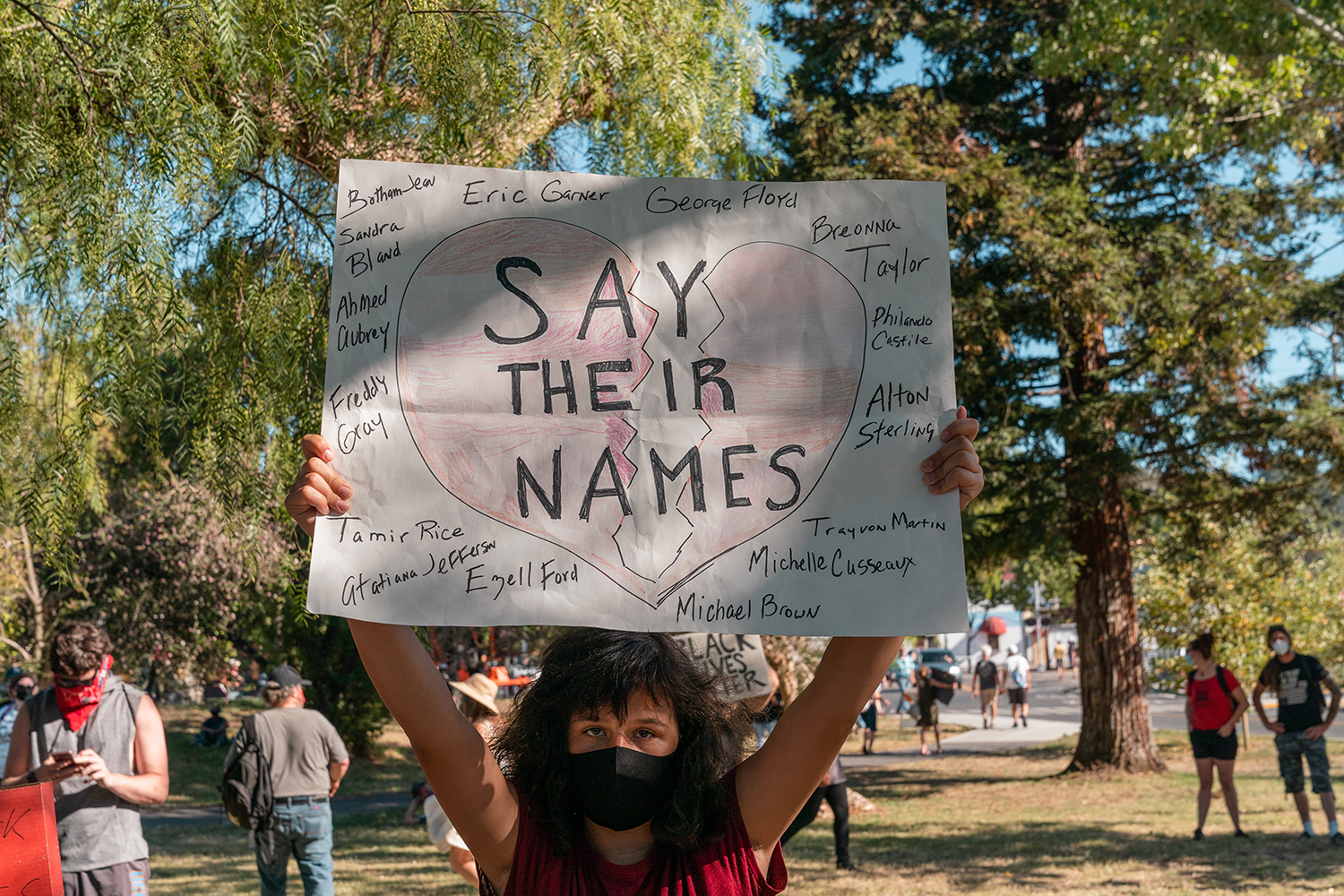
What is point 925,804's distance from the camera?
1384 centimetres

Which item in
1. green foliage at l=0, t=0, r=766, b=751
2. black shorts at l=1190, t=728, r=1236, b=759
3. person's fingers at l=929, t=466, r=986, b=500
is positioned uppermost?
green foliage at l=0, t=0, r=766, b=751

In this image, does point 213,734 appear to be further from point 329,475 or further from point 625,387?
point 625,387

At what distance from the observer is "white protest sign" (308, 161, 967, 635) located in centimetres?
216

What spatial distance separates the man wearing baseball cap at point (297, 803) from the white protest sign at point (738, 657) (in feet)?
7.75

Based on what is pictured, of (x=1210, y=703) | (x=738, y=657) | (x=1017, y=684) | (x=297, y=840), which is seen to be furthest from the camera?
(x=1017, y=684)

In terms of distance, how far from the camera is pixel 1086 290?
41.3 feet

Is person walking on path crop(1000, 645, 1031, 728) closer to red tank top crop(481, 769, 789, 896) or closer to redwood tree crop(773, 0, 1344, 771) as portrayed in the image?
redwood tree crop(773, 0, 1344, 771)

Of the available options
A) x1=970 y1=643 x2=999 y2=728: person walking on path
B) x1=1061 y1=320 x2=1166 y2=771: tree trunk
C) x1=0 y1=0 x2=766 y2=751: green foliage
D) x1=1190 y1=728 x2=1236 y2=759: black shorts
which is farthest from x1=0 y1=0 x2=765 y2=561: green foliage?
x1=970 y1=643 x2=999 y2=728: person walking on path

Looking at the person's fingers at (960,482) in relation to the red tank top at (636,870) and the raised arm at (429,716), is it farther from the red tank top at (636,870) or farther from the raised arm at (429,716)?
the raised arm at (429,716)

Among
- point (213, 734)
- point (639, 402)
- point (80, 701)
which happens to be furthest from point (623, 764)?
point (213, 734)

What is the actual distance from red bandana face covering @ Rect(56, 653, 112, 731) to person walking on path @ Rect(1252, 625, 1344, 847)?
8.77m

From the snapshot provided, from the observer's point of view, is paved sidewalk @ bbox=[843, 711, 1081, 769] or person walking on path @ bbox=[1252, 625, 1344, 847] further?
paved sidewalk @ bbox=[843, 711, 1081, 769]

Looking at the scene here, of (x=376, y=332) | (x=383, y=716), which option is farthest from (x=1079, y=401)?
(x=383, y=716)

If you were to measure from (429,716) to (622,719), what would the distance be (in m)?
0.40
